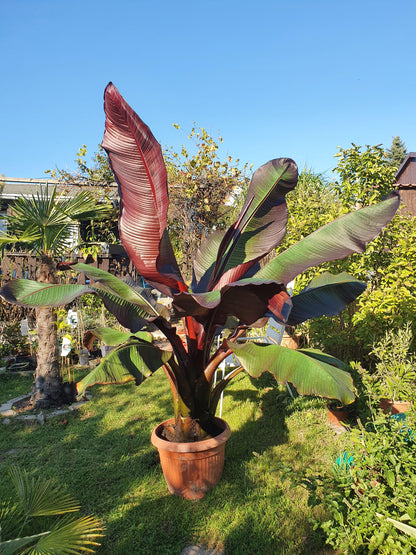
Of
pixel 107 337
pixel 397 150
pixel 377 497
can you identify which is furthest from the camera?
pixel 397 150

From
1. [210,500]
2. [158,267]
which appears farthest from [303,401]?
[158,267]

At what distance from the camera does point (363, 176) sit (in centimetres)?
498

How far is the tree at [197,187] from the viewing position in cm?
1096

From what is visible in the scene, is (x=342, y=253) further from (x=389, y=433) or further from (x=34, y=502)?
(x=34, y=502)

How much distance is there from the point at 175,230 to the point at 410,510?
35.7 feet

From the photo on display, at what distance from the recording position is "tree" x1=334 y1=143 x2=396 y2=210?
4.83 meters

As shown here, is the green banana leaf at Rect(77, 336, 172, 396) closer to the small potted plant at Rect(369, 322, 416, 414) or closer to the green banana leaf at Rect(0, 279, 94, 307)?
the green banana leaf at Rect(0, 279, 94, 307)

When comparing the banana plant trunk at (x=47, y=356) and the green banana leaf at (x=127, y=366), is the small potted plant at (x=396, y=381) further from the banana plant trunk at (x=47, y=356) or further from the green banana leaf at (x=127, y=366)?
the banana plant trunk at (x=47, y=356)

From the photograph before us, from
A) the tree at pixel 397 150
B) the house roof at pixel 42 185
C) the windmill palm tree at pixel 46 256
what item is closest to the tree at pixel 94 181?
the house roof at pixel 42 185

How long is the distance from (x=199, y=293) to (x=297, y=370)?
885 mm

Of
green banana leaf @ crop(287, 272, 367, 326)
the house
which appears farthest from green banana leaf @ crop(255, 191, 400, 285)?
the house

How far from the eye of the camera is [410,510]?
1.81m

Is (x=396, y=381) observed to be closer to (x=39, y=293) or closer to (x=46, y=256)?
(x=39, y=293)

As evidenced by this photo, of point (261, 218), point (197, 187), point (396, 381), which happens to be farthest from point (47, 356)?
point (197, 187)
